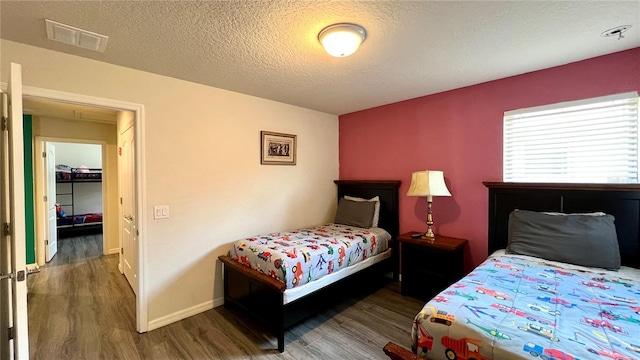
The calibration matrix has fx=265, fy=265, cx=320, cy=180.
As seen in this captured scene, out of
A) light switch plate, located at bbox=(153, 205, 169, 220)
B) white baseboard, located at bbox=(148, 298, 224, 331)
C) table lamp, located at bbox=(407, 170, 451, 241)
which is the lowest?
white baseboard, located at bbox=(148, 298, 224, 331)

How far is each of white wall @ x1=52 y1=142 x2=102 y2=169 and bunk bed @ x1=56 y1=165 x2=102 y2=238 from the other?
0.26m

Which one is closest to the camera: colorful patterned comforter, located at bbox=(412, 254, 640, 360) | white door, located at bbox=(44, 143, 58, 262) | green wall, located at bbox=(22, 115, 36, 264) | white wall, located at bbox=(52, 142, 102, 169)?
colorful patterned comforter, located at bbox=(412, 254, 640, 360)

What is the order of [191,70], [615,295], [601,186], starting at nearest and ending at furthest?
[615,295]
[601,186]
[191,70]

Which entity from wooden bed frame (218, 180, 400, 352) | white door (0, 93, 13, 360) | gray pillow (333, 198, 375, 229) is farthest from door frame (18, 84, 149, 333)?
gray pillow (333, 198, 375, 229)

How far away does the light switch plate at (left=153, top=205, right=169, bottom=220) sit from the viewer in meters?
2.47

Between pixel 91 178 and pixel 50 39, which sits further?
pixel 91 178

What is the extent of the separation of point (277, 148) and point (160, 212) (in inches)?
59.0

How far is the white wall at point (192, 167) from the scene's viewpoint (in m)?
Result: 2.16

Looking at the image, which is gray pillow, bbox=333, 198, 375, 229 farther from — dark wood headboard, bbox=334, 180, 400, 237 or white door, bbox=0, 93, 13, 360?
white door, bbox=0, 93, 13, 360

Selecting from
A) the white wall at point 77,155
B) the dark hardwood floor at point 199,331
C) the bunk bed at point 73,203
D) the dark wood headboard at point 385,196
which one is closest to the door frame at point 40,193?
the dark hardwood floor at point 199,331

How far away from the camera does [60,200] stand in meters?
6.68

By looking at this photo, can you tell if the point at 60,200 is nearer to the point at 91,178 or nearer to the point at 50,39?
the point at 91,178

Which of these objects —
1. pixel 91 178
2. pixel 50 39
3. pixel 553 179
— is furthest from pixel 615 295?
pixel 91 178

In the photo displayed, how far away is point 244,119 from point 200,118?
1.65 feet
